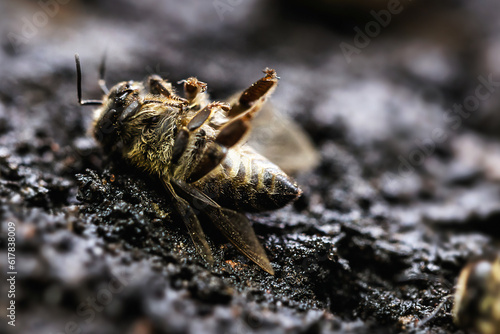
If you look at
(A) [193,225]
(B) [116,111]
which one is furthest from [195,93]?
(A) [193,225]

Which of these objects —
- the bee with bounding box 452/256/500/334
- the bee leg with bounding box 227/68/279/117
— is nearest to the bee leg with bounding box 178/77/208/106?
the bee leg with bounding box 227/68/279/117

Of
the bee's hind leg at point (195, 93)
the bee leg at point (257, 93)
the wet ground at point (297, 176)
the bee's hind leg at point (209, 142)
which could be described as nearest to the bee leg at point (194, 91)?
the bee's hind leg at point (195, 93)

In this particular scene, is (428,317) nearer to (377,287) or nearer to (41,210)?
(377,287)

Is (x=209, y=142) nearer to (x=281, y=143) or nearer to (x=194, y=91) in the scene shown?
(x=194, y=91)

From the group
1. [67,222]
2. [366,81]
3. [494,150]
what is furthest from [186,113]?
[494,150]

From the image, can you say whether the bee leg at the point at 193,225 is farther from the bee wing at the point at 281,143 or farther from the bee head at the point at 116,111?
the bee wing at the point at 281,143

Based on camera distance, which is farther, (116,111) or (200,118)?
(116,111)
